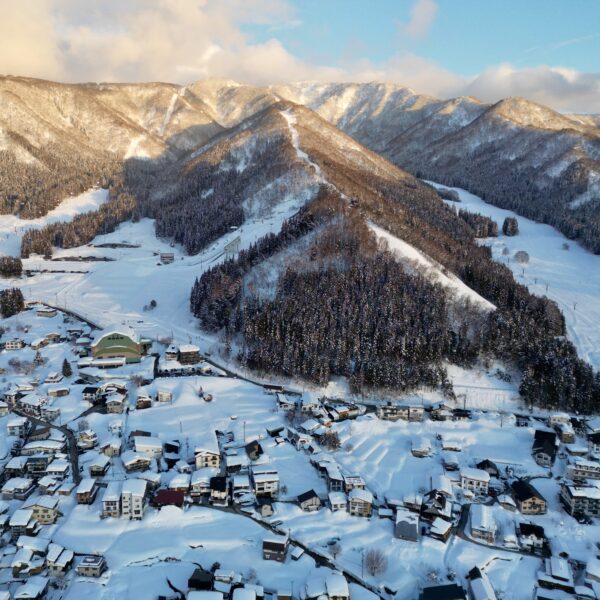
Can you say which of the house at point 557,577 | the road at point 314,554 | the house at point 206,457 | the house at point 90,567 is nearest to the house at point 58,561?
the house at point 90,567

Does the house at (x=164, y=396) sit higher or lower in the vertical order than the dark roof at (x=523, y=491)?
higher

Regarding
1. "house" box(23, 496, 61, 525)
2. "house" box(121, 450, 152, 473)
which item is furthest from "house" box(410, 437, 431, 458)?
"house" box(23, 496, 61, 525)

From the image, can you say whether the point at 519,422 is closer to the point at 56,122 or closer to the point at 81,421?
the point at 81,421

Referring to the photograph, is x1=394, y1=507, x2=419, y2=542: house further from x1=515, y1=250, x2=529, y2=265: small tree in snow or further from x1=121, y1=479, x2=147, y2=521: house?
x1=515, y1=250, x2=529, y2=265: small tree in snow

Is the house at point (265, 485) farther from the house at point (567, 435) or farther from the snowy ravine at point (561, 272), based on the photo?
the snowy ravine at point (561, 272)

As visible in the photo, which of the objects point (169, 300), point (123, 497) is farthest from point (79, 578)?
point (169, 300)

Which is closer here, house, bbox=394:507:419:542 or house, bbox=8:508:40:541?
house, bbox=8:508:40:541
